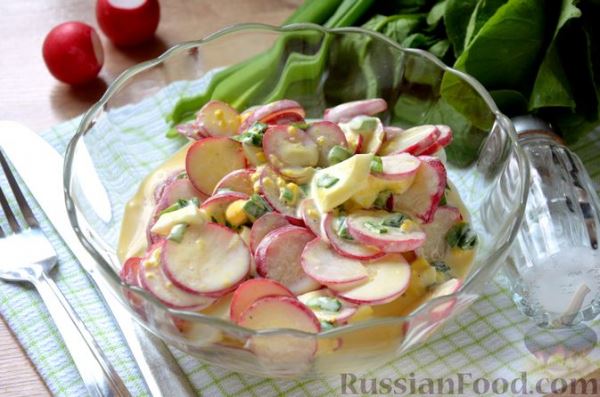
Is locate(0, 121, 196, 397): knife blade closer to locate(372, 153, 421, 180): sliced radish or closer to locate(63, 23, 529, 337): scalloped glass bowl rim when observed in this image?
locate(63, 23, 529, 337): scalloped glass bowl rim

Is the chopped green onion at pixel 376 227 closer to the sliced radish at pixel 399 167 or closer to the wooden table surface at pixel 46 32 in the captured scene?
the sliced radish at pixel 399 167

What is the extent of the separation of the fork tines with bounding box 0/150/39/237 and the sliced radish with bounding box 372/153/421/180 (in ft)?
2.45

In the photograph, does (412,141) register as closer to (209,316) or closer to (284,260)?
(284,260)

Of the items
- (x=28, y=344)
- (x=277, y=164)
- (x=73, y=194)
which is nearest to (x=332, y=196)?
(x=277, y=164)

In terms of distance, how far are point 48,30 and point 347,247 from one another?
57.5 inches

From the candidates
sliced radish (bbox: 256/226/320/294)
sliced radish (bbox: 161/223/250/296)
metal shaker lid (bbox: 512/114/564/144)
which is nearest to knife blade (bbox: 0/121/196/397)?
sliced radish (bbox: 161/223/250/296)

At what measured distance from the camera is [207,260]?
139cm

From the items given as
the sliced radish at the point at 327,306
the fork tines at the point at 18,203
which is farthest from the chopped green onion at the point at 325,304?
the fork tines at the point at 18,203

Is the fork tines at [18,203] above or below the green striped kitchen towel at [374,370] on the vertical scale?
above

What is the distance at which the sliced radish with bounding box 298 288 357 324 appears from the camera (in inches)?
51.9

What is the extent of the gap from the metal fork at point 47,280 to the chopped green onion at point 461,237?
2.07 feet

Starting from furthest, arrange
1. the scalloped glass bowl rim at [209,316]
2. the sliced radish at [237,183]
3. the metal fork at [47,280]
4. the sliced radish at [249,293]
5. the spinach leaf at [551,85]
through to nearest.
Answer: the spinach leaf at [551,85]
the sliced radish at [237,183]
the metal fork at [47,280]
the sliced radish at [249,293]
the scalloped glass bowl rim at [209,316]

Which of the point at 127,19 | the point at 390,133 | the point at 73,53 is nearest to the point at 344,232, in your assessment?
the point at 390,133

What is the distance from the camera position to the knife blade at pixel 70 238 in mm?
1438
